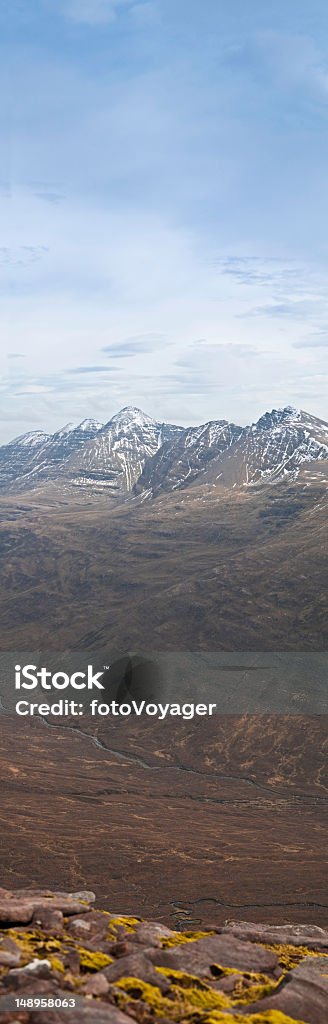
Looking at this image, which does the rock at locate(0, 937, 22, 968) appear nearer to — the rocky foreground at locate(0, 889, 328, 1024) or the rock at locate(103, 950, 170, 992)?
the rocky foreground at locate(0, 889, 328, 1024)

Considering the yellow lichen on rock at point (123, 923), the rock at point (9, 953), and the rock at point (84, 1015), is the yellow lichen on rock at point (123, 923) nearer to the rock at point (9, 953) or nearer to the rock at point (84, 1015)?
the rock at point (9, 953)

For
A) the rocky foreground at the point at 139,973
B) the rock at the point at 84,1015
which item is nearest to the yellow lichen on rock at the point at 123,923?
the rocky foreground at the point at 139,973

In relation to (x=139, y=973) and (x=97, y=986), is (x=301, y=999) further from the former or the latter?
(x=97, y=986)

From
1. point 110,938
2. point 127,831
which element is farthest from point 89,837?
point 110,938

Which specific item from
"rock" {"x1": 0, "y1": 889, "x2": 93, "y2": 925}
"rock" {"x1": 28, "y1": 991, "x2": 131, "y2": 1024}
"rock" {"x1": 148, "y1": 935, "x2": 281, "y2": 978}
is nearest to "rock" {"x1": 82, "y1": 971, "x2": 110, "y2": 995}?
"rock" {"x1": 28, "y1": 991, "x2": 131, "y2": 1024}

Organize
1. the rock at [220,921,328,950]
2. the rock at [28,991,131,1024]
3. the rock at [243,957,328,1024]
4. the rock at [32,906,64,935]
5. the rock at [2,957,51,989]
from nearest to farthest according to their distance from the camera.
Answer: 1. the rock at [28,991,131,1024]
2. the rock at [2,957,51,989]
3. the rock at [243,957,328,1024]
4. the rock at [32,906,64,935]
5. the rock at [220,921,328,950]

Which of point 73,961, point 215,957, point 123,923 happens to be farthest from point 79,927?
point 215,957

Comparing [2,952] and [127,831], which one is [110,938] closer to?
[2,952]
